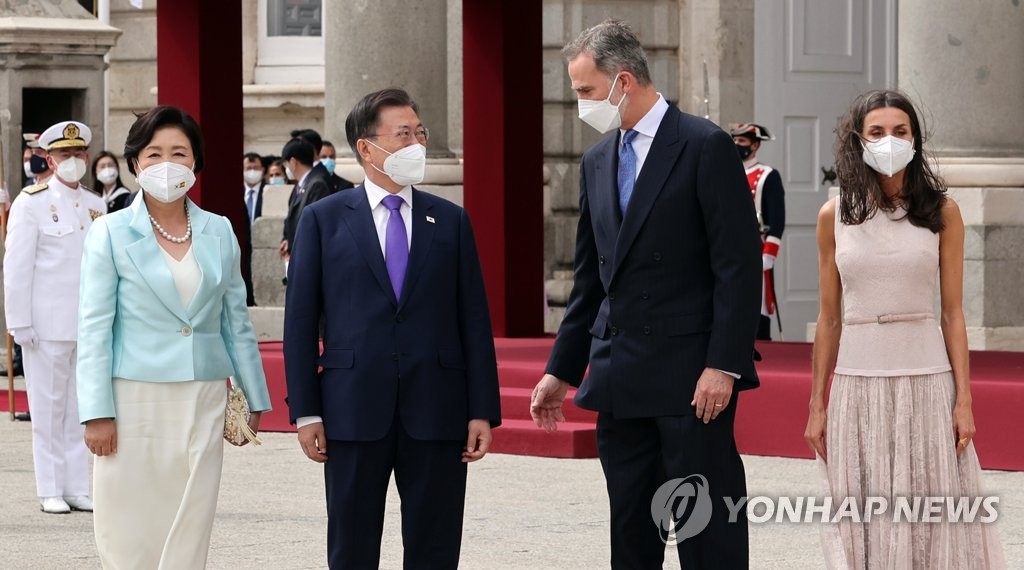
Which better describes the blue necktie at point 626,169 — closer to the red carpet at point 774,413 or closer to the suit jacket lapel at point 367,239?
the suit jacket lapel at point 367,239

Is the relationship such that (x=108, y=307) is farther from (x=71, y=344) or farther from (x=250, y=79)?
(x=250, y=79)

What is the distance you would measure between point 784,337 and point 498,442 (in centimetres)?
559

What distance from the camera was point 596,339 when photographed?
6.05 m

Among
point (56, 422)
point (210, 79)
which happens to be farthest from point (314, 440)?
point (210, 79)

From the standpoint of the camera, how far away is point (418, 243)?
5.98 meters

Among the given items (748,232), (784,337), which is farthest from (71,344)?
(784,337)

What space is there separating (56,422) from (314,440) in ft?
13.1

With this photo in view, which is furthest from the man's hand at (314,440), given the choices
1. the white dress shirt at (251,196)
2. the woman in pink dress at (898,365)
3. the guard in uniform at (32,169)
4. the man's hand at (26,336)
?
the white dress shirt at (251,196)

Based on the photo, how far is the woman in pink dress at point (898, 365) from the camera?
6.12 m

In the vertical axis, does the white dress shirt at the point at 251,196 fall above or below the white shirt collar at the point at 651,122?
below

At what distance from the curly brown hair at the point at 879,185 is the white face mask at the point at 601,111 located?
72 centimetres

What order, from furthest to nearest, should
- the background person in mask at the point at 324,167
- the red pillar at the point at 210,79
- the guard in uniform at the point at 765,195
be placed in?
the guard in uniform at the point at 765,195, the red pillar at the point at 210,79, the background person in mask at the point at 324,167

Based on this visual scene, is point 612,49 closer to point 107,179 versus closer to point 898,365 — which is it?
point 898,365

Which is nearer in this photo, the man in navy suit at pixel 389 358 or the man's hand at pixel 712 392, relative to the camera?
the man's hand at pixel 712 392
